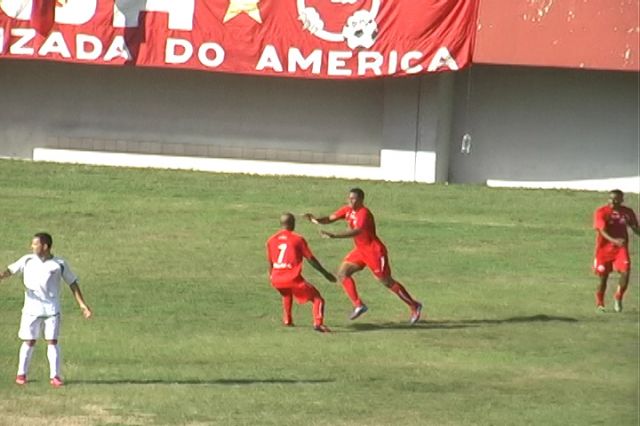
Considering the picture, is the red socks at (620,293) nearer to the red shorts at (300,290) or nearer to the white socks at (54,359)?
the red shorts at (300,290)

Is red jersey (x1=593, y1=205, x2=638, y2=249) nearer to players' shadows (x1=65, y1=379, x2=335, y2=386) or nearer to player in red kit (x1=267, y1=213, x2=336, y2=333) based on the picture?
player in red kit (x1=267, y1=213, x2=336, y2=333)

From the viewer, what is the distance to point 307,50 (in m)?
36.7

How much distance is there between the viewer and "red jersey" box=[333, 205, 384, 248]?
24.5 meters

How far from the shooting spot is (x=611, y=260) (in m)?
25.9

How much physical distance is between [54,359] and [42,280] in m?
0.86

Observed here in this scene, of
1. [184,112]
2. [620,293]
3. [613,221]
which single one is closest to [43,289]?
[613,221]

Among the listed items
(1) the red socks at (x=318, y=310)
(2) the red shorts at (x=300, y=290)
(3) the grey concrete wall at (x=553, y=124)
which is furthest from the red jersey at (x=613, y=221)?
(3) the grey concrete wall at (x=553, y=124)

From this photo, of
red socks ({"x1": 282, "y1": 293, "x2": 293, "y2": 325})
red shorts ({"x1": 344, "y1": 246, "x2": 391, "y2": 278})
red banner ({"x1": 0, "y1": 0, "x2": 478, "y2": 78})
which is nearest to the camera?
red socks ({"x1": 282, "y1": 293, "x2": 293, "y2": 325})

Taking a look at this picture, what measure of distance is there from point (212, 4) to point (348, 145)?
3935mm

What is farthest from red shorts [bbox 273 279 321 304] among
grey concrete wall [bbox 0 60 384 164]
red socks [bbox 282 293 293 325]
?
grey concrete wall [bbox 0 60 384 164]

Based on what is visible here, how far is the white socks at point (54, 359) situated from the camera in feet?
64.3

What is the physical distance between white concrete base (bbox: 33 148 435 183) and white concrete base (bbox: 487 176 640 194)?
1648 millimetres

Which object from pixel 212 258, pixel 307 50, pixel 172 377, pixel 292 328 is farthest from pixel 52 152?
pixel 172 377

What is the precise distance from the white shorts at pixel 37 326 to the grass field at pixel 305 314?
0.65 meters
